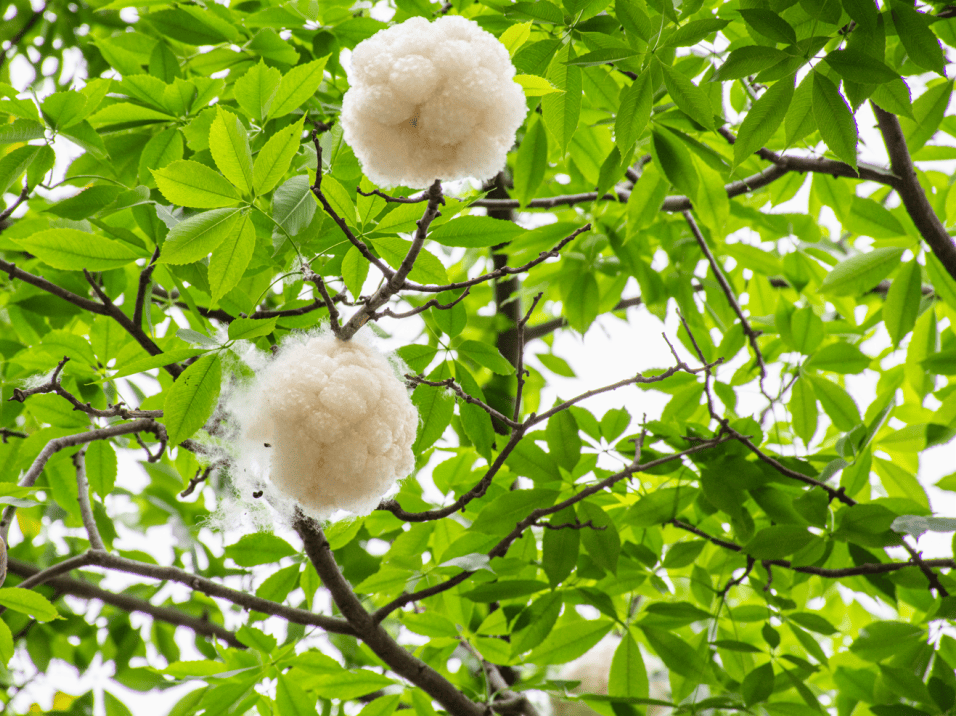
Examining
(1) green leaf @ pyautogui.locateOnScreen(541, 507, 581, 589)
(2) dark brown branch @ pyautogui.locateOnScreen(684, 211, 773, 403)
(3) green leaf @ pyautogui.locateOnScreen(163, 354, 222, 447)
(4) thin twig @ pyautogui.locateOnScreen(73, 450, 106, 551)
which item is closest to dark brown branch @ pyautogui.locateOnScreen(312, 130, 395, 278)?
(3) green leaf @ pyautogui.locateOnScreen(163, 354, 222, 447)

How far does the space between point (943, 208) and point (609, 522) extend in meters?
1.34

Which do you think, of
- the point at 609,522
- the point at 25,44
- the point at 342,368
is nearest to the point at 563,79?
the point at 342,368

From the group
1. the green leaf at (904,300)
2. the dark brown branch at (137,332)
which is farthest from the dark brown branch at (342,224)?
the green leaf at (904,300)

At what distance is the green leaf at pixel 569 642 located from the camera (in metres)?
1.87

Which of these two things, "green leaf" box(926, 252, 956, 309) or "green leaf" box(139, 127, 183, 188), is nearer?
"green leaf" box(139, 127, 183, 188)

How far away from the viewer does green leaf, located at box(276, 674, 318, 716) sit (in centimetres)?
167

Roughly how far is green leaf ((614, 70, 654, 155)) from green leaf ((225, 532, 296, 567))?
1288 millimetres

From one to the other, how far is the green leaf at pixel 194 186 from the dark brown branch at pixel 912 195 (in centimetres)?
164

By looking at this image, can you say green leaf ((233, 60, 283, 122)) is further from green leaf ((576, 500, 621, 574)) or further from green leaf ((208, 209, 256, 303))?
green leaf ((576, 500, 621, 574))

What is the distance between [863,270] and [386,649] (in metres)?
1.60

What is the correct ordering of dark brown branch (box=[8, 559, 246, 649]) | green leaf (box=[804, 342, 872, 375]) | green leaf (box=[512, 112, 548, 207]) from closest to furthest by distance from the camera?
green leaf (box=[512, 112, 548, 207]) < green leaf (box=[804, 342, 872, 375]) < dark brown branch (box=[8, 559, 246, 649])

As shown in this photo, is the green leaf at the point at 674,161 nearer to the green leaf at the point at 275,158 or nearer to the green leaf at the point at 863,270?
the green leaf at the point at 863,270

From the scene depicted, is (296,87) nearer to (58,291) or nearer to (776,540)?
(58,291)

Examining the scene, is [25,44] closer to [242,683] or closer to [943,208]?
[242,683]
